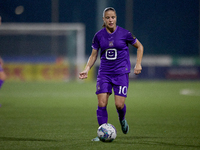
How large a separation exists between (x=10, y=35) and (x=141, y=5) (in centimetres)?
1249

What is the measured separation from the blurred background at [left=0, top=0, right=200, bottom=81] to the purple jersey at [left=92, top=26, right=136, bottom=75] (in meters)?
16.4

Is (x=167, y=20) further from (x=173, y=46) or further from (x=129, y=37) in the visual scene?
(x=129, y=37)

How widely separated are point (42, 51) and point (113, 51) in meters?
18.0

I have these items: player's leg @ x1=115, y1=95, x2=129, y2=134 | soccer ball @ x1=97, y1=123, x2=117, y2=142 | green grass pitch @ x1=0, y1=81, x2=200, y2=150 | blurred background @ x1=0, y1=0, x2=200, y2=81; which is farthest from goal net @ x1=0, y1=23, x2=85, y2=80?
soccer ball @ x1=97, y1=123, x2=117, y2=142

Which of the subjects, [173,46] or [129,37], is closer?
[129,37]

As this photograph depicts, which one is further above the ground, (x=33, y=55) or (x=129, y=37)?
(x=129, y=37)

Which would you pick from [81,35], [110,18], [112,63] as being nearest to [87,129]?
[112,63]

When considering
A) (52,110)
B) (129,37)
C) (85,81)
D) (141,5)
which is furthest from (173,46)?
(129,37)

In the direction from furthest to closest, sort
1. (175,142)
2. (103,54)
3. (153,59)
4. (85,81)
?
(153,59), (85,81), (103,54), (175,142)

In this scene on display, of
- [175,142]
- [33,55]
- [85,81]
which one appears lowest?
[85,81]

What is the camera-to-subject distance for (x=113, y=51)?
5168mm

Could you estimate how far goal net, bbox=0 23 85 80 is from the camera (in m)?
21.7

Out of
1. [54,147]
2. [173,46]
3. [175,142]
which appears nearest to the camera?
[54,147]

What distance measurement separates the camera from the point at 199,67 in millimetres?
22938
